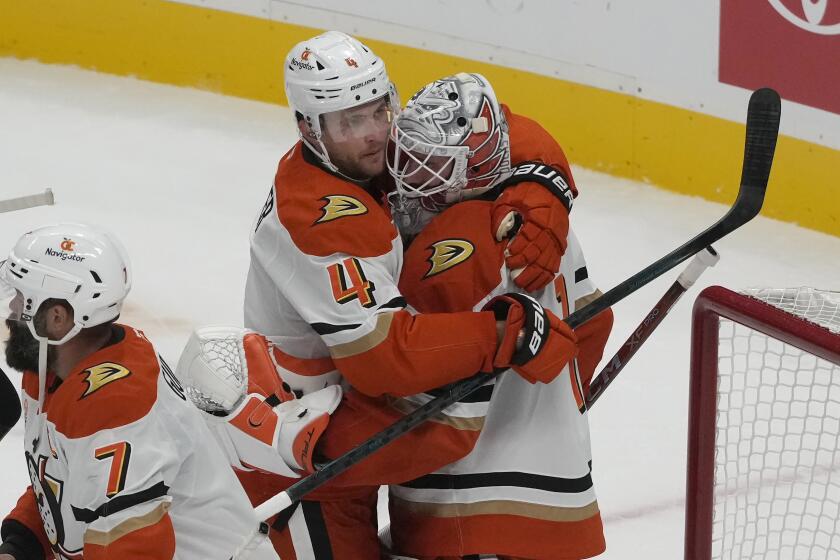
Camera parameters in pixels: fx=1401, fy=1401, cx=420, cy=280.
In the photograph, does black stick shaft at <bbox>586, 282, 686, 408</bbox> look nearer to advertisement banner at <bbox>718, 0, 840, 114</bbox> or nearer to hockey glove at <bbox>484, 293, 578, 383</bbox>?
hockey glove at <bbox>484, 293, 578, 383</bbox>

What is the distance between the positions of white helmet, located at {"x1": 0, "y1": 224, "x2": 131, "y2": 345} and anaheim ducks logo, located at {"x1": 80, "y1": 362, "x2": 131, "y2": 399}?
Answer: 0.21ft

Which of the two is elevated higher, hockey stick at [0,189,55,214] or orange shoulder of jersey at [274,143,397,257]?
orange shoulder of jersey at [274,143,397,257]

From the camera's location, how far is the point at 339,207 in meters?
2.07

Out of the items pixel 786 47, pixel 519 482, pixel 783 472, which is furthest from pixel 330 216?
pixel 786 47

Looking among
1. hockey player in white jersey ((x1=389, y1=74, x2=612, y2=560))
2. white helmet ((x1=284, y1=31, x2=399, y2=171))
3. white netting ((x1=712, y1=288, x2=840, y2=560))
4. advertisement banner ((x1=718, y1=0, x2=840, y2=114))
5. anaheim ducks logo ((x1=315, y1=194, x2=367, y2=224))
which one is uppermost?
white helmet ((x1=284, y1=31, x2=399, y2=171))

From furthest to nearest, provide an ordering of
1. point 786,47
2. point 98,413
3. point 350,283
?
point 786,47
point 350,283
point 98,413

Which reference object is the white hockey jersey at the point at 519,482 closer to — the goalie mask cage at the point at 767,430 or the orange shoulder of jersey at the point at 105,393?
the goalie mask cage at the point at 767,430

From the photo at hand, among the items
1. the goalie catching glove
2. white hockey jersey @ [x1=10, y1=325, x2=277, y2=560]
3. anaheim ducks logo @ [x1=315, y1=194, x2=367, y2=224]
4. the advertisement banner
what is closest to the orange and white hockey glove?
anaheim ducks logo @ [x1=315, y1=194, x2=367, y2=224]

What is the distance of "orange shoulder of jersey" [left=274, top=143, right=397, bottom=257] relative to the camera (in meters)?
2.05

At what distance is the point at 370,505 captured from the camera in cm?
239

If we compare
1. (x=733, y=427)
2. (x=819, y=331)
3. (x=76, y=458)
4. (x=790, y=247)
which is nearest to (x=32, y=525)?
(x=76, y=458)

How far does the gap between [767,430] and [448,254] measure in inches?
50.3

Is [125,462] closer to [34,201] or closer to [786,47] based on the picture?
[34,201]

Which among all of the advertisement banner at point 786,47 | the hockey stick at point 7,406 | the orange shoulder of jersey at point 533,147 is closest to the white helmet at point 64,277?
the hockey stick at point 7,406
